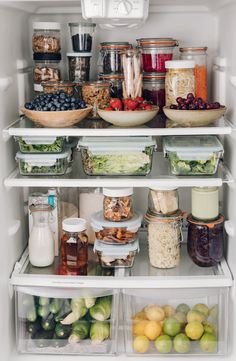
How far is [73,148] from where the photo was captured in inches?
87.7

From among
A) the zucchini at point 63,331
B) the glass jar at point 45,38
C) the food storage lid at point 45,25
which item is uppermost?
the food storage lid at point 45,25

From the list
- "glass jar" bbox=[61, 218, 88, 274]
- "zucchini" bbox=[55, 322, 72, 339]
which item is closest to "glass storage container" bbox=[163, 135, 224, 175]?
"glass jar" bbox=[61, 218, 88, 274]

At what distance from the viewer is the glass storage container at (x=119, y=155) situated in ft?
6.59

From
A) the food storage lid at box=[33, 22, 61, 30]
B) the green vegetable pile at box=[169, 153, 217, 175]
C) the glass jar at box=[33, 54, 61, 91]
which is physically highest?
the food storage lid at box=[33, 22, 61, 30]

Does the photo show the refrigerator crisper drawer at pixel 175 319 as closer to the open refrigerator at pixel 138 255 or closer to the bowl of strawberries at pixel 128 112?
the open refrigerator at pixel 138 255

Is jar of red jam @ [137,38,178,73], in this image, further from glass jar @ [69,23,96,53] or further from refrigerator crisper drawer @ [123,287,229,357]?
refrigerator crisper drawer @ [123,287,229,357]

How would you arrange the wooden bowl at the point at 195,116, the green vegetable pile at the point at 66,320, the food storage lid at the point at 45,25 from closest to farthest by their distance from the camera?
the wooden bowl at the point at 195,116 → the green vegetable pile at the point at 66,320 → the food storage lid at the point at 45,25

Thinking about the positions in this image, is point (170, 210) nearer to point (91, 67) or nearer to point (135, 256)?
point (135, 256)

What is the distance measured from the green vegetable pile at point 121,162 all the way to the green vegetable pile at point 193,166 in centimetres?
8

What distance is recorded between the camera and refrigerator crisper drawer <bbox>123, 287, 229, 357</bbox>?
2.03 m

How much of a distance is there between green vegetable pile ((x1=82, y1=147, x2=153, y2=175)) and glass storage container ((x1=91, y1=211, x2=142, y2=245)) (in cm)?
16

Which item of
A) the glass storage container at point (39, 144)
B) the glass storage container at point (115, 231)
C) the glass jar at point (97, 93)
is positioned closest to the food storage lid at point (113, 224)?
the glass storage container at point (115, 231)

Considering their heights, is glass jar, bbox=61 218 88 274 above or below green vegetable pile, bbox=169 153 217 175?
below

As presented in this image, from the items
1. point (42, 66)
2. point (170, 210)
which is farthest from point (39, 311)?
point (42, 66)
